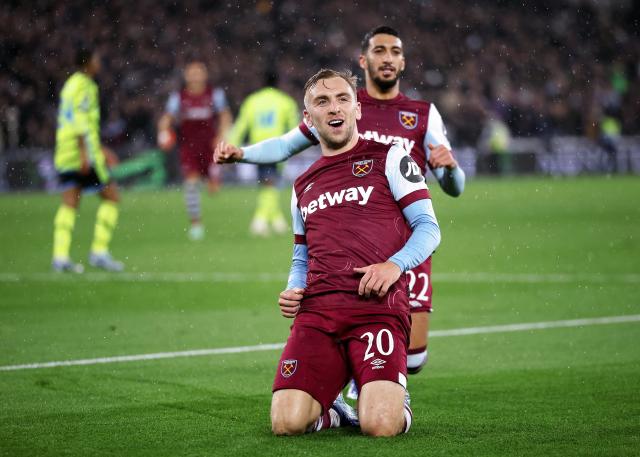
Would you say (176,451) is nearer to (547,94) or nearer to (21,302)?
(21,302)

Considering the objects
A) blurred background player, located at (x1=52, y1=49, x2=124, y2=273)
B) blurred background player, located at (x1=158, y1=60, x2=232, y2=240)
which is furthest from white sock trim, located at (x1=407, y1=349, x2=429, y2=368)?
blurred background player, located at (x1=158, y1=60, x2=232, y2=240)

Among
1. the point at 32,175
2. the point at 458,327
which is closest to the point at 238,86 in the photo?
the point at 32,175

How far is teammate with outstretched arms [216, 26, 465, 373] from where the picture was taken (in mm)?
6840

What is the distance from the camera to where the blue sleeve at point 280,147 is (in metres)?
6.84

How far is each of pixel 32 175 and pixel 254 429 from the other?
2327 cm

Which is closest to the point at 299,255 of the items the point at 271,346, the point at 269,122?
the point at 271,346

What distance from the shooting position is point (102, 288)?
38.6 ft

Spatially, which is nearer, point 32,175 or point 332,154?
point 332,154

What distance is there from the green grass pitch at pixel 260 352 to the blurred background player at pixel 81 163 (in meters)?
0.44

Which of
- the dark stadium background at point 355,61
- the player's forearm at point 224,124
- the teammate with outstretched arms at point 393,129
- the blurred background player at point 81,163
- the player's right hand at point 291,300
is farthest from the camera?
the dark stadium background at point 355,61

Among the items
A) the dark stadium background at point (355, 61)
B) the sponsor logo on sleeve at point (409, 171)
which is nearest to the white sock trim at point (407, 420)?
the sponsor logo on sleeve at point (409, 171)

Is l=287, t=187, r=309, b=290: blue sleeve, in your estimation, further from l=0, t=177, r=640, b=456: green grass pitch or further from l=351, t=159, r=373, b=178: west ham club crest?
l=0, t=177, r=640, b=456: green grass pitch

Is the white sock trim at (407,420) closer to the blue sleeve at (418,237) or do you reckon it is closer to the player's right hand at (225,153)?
the blue sleeve at (418,237)

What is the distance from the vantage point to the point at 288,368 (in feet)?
18.2
